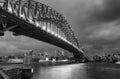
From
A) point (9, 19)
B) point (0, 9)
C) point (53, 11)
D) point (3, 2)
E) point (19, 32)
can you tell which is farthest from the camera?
point (53, 11)

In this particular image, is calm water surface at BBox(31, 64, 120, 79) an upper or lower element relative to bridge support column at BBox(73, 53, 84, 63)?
lower

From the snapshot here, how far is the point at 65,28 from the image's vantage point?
93750mm

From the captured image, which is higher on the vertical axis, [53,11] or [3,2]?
[53,11]

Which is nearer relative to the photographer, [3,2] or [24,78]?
[3,2]

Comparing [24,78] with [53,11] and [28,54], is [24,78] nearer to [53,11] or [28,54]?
[28,54]

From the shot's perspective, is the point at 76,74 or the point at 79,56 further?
the point at 79,56

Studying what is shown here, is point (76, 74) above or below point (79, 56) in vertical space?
below

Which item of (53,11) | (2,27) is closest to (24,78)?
(2,27)

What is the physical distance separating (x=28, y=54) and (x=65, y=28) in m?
62.3

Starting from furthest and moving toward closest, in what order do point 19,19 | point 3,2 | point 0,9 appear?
point 19,19 → point 3,2 → point 0,9

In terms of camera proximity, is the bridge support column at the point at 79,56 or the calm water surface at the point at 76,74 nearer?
the calm water surface at the point at 76,74

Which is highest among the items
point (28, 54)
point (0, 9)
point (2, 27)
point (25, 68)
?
point (0, 9)

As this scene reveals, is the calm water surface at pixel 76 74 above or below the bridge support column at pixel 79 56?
below

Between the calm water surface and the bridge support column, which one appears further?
the bridge support column
